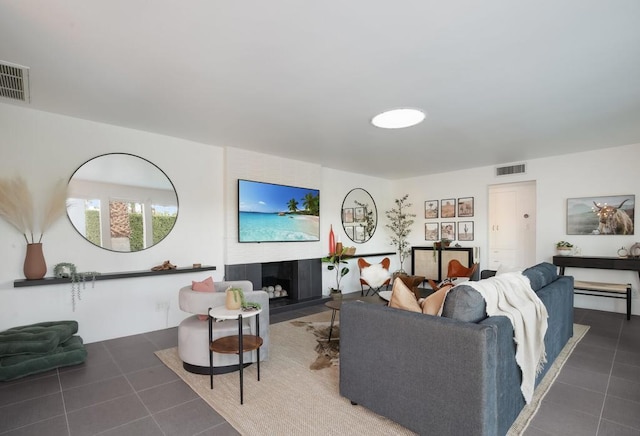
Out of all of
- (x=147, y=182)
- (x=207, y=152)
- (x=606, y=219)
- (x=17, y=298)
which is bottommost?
(x=17, y=298)

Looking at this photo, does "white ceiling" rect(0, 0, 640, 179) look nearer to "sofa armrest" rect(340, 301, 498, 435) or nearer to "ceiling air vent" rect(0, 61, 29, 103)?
"ceiling air vent" rect(0, 61, 29, 103)

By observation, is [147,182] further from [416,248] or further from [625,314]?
[625,314]

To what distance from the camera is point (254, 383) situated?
9.07 feet

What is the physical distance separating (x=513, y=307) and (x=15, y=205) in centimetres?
473

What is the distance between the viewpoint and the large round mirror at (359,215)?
691cm

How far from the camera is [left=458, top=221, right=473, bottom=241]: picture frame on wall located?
670 centimetres

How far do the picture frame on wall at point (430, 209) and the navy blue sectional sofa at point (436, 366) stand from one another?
17.6ft

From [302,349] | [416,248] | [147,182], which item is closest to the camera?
[302,349]

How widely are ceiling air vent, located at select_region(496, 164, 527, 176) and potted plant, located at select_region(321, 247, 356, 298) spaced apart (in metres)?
Answer: 3.22

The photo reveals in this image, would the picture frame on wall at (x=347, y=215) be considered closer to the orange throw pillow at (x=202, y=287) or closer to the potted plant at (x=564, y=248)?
the potted plant at (x=564, y=248)

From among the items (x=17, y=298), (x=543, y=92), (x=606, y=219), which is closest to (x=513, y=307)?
(x=543, y=92)

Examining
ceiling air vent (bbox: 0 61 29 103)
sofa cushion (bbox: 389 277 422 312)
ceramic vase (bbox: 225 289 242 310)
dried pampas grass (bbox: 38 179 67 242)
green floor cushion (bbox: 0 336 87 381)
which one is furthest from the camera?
dried pampas grass (bbox: 38 179 67 242)

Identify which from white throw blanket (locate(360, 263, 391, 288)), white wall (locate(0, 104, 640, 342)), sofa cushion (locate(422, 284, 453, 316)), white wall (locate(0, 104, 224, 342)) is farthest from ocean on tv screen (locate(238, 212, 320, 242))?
sofa cushion (locate(422, 284, 453, 316))

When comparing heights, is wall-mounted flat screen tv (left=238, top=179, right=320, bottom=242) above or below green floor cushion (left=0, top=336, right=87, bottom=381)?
above
